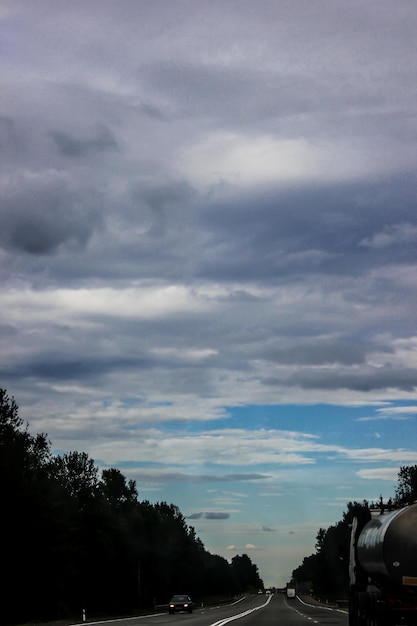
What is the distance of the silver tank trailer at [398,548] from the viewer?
22.7 m

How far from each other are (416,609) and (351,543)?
8.00 m

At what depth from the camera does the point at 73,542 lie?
99812 millimetres

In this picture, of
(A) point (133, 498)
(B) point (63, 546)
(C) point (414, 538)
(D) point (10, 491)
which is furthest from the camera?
(A) point (133, 498)

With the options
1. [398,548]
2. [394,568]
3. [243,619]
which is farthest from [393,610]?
[243,619]

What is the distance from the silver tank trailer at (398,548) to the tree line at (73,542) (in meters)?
50.4

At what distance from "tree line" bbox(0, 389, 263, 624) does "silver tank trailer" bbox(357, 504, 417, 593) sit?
50.4m

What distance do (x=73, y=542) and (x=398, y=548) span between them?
81.0 meters

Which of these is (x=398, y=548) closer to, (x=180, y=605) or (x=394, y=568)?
(x=394, y=568)

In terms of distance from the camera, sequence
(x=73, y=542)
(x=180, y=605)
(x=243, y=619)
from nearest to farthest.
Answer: (x=243, y=619)
(x=180, y=605)
(x=73, y=542)

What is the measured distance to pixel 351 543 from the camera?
30688 millimetres

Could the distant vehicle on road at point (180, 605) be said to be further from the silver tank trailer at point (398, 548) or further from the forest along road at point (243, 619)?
the silver tank trailer at point (398, 548)

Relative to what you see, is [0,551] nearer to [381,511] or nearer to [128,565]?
[381,511]

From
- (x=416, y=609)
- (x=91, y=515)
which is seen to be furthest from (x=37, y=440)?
(x=416, y=609)

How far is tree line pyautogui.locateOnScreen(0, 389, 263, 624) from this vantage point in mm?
72375
